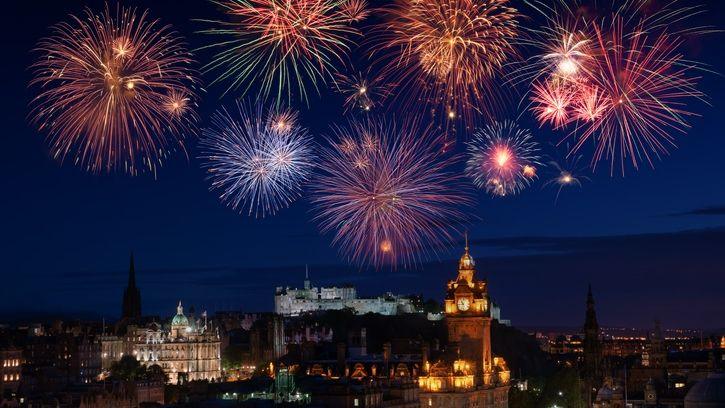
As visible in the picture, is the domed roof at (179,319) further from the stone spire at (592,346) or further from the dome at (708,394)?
the dome at (708,394)

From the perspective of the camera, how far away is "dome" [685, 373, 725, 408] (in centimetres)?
Answer: 9606

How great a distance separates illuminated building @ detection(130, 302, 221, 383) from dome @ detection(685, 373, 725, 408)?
83565mm

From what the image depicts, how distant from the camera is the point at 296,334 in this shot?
179125 mm

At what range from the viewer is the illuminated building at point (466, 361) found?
3679 inches

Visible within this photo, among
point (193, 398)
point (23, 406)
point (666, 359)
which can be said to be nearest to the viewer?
point (23, 406)

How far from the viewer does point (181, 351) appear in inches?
6531

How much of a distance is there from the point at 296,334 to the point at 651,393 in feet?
250

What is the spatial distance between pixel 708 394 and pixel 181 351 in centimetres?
9149

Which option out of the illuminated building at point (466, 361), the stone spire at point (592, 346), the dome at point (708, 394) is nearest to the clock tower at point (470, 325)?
A: the illuminated building at point (466, 361)

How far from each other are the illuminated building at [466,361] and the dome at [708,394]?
18.3 m

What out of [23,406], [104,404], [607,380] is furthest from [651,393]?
[23,406]

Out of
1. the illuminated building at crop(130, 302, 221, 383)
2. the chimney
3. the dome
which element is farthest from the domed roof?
the dome

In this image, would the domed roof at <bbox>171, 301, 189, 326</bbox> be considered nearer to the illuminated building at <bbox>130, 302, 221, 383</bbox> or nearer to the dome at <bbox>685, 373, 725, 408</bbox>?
the illuminated building at <bbox>130, 302, 221, 383</bbox>

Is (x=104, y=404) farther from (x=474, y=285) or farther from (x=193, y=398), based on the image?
(x=474, y=285)
